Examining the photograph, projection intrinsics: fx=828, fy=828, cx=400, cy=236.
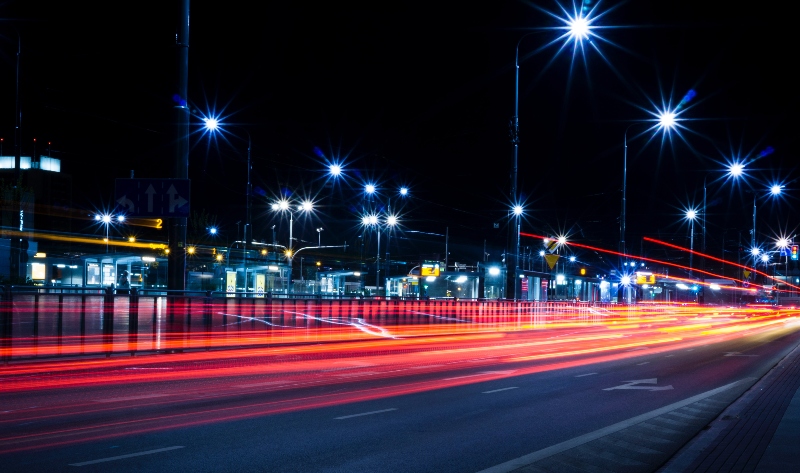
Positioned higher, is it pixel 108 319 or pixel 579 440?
pixel 108 319

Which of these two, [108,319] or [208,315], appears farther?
[208,315]

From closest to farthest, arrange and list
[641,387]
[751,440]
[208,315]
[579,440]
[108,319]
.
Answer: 1. [751,440]
2. [579,440]
3. [641,387]
4. [108,319]
5. [208,315]

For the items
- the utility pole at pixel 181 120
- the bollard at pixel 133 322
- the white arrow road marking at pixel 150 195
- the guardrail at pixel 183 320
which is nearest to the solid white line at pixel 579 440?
the utility pole at pixel 181 120

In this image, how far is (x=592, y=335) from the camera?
35531 millimetres

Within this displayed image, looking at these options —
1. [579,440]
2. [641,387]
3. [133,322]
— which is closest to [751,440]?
[579,440]

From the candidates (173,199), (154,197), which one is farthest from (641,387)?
(154,197)

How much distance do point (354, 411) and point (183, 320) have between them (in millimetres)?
10549

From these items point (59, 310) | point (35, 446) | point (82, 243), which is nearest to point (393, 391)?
point (35, 446)

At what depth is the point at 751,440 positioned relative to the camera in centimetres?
949

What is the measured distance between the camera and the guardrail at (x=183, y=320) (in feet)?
59.9

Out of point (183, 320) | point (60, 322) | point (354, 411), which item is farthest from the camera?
point (183, 320)

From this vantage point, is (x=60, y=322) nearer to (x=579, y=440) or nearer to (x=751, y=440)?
(x=579, y=440)

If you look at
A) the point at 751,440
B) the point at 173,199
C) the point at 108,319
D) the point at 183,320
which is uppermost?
the point at 173,199

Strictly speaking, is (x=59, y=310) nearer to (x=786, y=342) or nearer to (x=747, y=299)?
(x=786, y=342)
